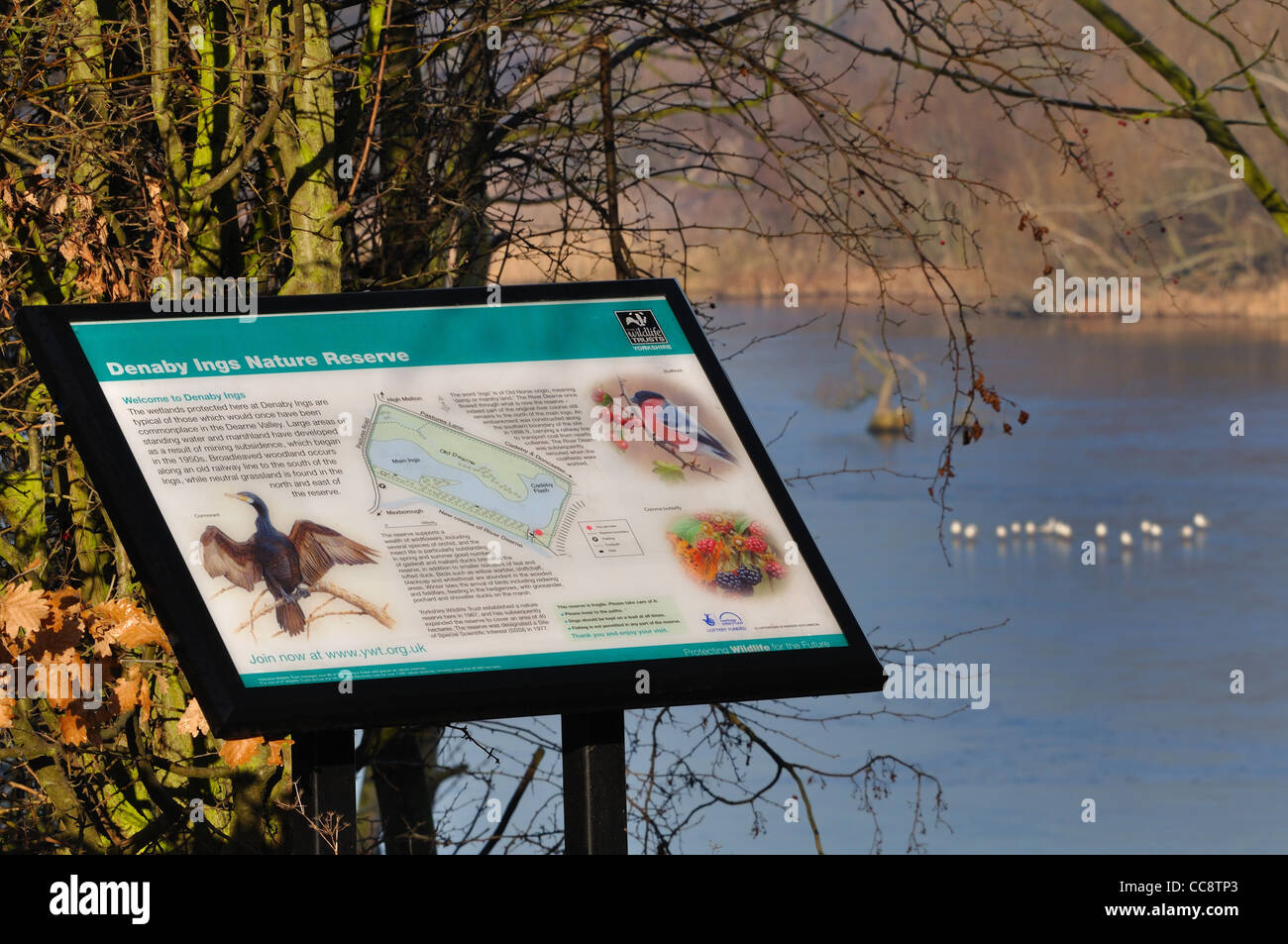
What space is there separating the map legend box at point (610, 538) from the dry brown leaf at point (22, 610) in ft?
3.39

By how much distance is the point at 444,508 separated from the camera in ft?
9.14

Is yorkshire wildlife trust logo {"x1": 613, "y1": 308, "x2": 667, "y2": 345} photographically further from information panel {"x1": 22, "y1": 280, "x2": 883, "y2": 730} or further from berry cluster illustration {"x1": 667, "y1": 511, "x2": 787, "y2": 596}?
berry cluster illustration {"x1": 667, "y1": 511, "x2": 787, "y2": 596}

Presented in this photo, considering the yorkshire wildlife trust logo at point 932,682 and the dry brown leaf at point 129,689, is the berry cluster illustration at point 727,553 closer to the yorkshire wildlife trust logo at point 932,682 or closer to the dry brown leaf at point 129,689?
the yorkshire wildlife trust logo at point 932,682

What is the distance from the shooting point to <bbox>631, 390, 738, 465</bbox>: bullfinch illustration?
9.84 ft

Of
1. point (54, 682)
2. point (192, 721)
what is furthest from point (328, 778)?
point (54, 682)

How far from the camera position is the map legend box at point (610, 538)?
9.24ft

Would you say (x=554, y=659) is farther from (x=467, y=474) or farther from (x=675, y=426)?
(x=675, y=426)

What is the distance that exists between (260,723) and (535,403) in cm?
76

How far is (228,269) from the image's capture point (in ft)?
14.4

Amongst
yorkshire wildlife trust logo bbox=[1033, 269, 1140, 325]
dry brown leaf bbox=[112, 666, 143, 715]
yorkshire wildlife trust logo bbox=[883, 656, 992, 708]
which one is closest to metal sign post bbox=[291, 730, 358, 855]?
dry brown leaf bbox=[112, 666, 143, 715]

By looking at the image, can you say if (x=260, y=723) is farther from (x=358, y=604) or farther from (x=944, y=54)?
(x=944, y=54)

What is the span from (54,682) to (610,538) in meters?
1.16

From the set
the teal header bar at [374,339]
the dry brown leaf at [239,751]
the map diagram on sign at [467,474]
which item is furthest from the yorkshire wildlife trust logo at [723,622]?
the dry brown leaf at [239,751]

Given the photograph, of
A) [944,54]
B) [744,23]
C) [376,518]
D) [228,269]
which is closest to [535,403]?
[376,518]
